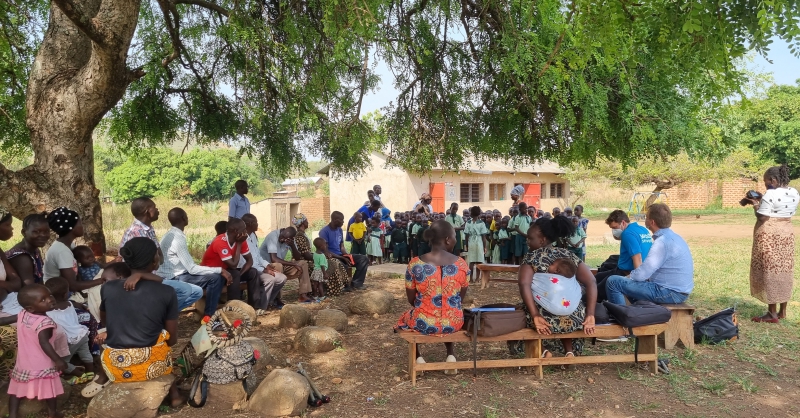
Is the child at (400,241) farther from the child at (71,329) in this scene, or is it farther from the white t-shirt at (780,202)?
the child at (71,329)

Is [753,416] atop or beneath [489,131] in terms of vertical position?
beneath

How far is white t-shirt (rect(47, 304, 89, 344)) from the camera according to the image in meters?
4.81

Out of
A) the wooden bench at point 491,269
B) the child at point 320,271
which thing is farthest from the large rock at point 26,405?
the wooden bench at point 491,269

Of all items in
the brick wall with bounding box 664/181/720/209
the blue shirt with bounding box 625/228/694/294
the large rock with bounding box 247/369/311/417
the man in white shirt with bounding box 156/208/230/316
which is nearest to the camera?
the large rock with bounding box 247/369/311/417

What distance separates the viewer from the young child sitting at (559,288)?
4.95 meters

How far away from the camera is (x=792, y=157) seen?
1328 inches

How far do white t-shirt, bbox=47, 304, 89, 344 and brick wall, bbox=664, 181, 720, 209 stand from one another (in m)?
35.2

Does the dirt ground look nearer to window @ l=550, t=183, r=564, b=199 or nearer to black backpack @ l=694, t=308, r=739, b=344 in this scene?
black backpack @ l=694, t=308, r=739, b=344

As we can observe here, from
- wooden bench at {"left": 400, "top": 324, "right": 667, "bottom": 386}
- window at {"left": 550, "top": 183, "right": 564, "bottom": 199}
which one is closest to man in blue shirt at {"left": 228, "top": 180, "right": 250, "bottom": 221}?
wooden bench at {"left": 400, "top": 324, "right": 667, "bottom": 386}

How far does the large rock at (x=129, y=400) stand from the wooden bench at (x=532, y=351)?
193 centimetres

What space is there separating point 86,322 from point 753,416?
5.54m

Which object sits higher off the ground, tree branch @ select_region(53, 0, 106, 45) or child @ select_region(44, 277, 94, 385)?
tree branch @ select_region(53, 0, 106, 45)

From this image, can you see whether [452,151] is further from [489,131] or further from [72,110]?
[72,110]

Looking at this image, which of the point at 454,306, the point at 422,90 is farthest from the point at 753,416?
the point at 422,90
